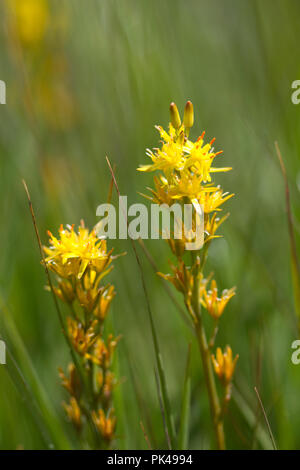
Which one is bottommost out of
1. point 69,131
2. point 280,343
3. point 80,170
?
point 280,343

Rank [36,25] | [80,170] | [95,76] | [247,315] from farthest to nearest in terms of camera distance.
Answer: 1. [36,25]
2. [95,76]
3. [80,170]
4. [247,315]

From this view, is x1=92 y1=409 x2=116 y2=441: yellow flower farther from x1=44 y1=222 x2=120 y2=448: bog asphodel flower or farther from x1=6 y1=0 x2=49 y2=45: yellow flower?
x1=6 y1=0 x2=49 y2=45: yellow flower

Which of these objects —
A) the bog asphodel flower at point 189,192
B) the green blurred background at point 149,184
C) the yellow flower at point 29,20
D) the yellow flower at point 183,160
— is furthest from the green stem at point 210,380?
the yellow flower at point 29,20

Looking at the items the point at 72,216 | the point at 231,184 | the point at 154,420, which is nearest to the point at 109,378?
the point at 154,420

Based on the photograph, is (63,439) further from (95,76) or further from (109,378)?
(95,76)

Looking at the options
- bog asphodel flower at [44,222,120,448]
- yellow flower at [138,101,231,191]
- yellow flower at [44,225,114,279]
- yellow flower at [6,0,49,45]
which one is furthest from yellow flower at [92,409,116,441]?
yellow flower at [6,0,49,45]
